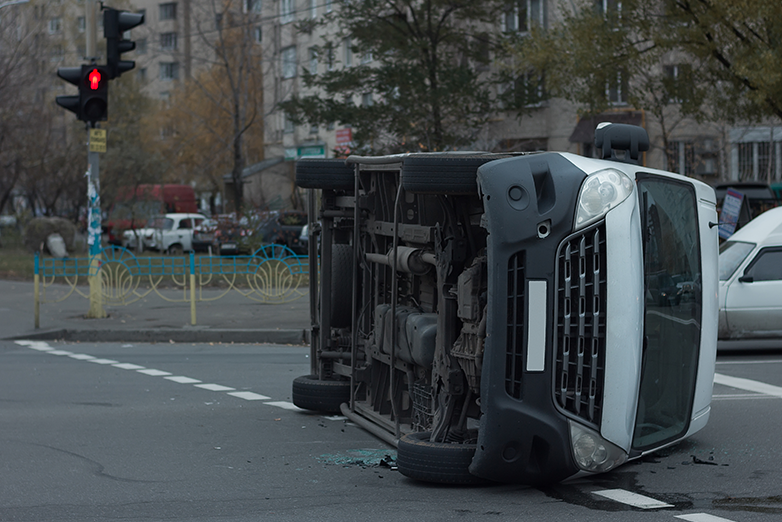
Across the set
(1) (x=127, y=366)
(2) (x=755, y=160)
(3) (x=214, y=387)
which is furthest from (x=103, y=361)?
(2) (x=755, y=160)

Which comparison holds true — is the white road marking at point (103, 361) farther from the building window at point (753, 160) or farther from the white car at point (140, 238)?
the building window at point (753, 160)

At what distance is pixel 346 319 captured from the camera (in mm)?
7957

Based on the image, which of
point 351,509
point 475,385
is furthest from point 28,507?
point 475,385

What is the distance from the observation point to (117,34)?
14.9m

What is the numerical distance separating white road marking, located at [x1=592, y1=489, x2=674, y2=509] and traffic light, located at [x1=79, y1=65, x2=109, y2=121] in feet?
37.4

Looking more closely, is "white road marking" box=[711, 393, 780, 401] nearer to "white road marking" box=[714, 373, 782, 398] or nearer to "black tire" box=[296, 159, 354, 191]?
"white road marking" box=[714, 373, 782, 398]

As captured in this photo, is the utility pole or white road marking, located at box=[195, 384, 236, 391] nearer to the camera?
white road marking, located at box=[195, 384, 236, 391]

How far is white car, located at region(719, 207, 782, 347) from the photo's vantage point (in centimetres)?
1271

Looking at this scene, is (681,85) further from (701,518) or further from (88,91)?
(701,518)

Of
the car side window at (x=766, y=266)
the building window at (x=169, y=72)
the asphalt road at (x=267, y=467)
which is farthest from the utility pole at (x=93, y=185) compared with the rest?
the building window at (x=169, y=72)

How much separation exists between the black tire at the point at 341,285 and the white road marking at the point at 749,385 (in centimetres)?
428

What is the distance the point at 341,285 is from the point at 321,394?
959 mm

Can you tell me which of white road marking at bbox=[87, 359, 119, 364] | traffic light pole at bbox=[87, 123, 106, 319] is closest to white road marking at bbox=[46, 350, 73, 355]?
white road marking at bbox=[87, 359, 119, 364]

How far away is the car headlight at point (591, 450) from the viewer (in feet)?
17.3
